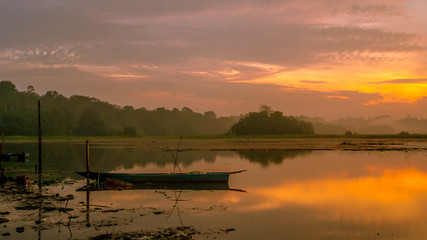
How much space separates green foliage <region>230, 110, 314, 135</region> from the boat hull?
302 ft

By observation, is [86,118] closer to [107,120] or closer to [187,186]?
[107,120]

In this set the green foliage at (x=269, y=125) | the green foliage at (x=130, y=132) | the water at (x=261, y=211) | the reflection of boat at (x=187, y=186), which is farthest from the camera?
the green foliage at (x=130, y=132)

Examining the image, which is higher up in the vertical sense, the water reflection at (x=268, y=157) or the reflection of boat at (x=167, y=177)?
the reflection of boat at (x=167, y=177)

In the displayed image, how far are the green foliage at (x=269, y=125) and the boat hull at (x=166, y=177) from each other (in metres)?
92.2

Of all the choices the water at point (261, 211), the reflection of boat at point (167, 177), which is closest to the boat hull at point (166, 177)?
the reflection of boat at point (167, 177)

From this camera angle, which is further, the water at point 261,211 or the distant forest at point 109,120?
the distant forest at point 109,120

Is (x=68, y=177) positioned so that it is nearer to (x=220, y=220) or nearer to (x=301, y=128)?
(x=220, y=220)

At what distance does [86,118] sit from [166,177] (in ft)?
368

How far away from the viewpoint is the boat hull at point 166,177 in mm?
21156

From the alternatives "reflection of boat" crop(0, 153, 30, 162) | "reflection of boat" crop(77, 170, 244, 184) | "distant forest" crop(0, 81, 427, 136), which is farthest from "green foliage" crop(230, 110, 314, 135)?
"reflection of boat" crop(77, 170, 244, 184)

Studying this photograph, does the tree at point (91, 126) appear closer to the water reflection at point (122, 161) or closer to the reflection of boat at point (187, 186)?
the water reflection at point (122, 161)

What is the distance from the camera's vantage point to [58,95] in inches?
6511

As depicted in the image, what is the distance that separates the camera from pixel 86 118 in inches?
4973

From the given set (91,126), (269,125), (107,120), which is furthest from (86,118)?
(269,125)
